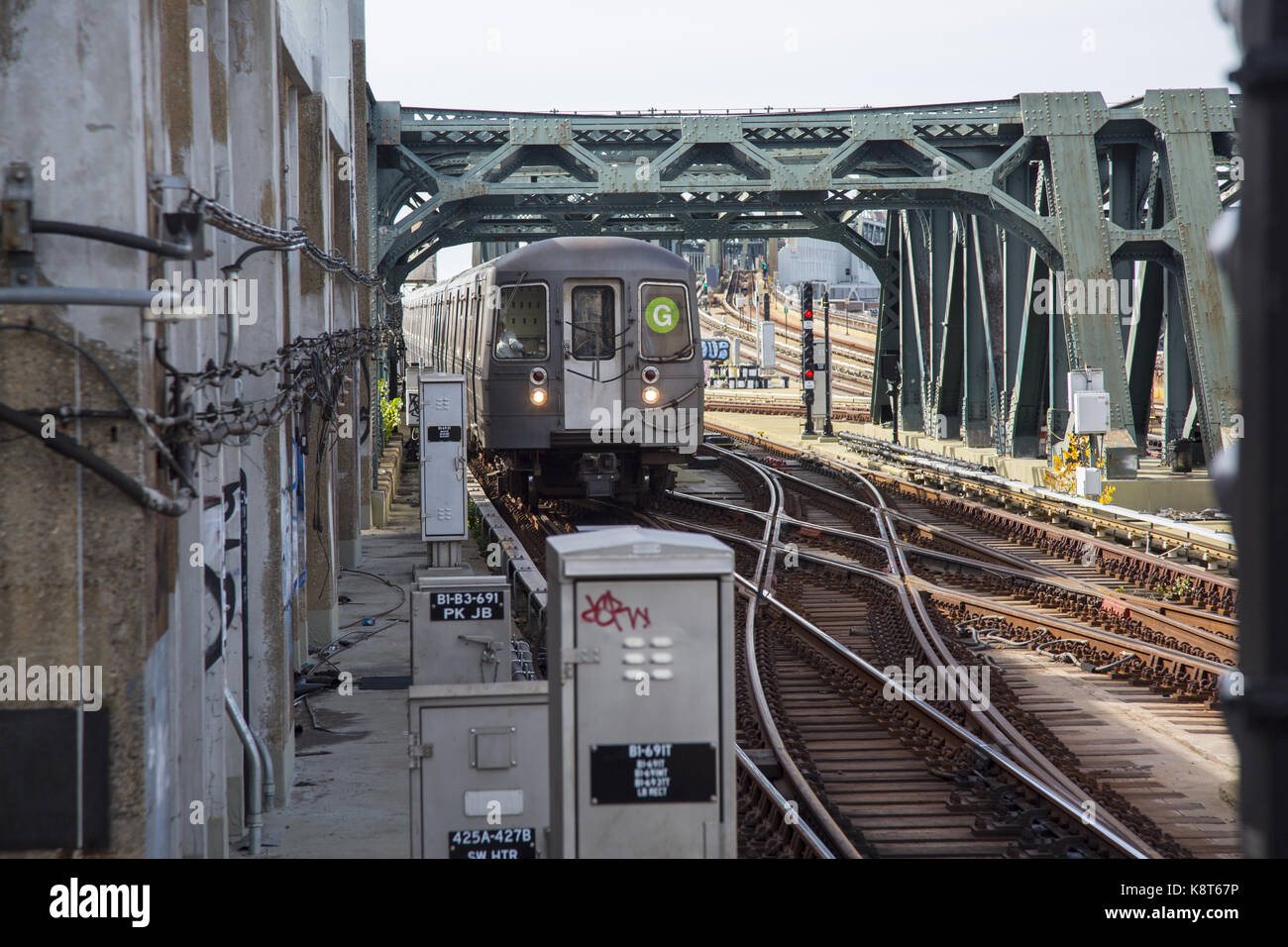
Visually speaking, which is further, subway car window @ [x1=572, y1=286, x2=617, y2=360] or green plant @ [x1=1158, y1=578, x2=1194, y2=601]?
subway car window @ [x1=572, y1=286, x2=617, y2=360]

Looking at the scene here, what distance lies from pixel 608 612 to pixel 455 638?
11.5 ft

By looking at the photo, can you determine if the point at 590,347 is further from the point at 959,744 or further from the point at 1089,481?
the point at 959,744

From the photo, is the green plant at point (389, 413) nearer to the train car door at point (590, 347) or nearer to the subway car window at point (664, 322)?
the train car door at point (590, 347)

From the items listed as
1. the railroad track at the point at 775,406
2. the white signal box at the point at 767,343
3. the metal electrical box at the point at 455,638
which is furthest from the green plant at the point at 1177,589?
the white signal box at the point at 767,343

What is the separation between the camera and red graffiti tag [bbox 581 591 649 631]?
13.1ft

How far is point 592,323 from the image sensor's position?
1602 cm

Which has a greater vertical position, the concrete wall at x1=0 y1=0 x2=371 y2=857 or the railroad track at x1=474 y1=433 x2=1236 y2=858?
the concrete wall at x1=0 y1=0 x2=371 y2=857

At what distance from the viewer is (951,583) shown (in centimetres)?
1416

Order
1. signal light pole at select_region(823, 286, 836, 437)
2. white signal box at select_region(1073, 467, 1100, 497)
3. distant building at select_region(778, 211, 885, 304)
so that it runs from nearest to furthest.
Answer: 1. white signal box at select_region(1073, 467, 1100, 497)
2. signal light pole at select_region(823, 286, 836, 437)
3. distant building at select_region(778, 211, 885, 304)

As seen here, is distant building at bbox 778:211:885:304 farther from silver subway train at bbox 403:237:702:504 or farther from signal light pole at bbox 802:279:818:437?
silver subway train at bbox 403:237:702:504

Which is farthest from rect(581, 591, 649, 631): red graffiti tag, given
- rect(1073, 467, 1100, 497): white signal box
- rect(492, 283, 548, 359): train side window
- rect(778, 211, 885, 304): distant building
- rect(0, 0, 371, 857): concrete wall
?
rect(778, 211, 885, 304): distant building

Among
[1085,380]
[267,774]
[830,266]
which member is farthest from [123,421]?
[830,266]

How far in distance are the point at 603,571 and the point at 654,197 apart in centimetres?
1992
